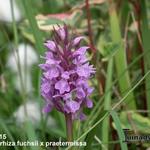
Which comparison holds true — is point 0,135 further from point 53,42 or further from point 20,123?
point 20,123

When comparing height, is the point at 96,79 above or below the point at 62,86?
below

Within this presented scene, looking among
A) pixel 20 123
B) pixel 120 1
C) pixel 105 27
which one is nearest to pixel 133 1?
pixel 120 1

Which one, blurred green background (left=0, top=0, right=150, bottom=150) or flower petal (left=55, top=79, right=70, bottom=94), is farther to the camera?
blurred green background (left=0, top=0, right=150, bottom=150)

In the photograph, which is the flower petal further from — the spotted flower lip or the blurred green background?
the blurred green background

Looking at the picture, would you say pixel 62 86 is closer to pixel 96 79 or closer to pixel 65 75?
pixel 65 75

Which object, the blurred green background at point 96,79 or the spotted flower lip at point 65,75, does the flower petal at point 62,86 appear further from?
the blurred green background at point 96,79

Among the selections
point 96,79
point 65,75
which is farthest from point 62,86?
point 96,79

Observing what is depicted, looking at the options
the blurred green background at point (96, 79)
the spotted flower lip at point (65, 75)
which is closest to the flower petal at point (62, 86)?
the spotted flower lip at point (65, 75)

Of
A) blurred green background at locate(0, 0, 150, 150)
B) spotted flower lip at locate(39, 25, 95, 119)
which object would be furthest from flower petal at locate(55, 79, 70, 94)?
blurred green background at locate(0, 0, 150, 150)
